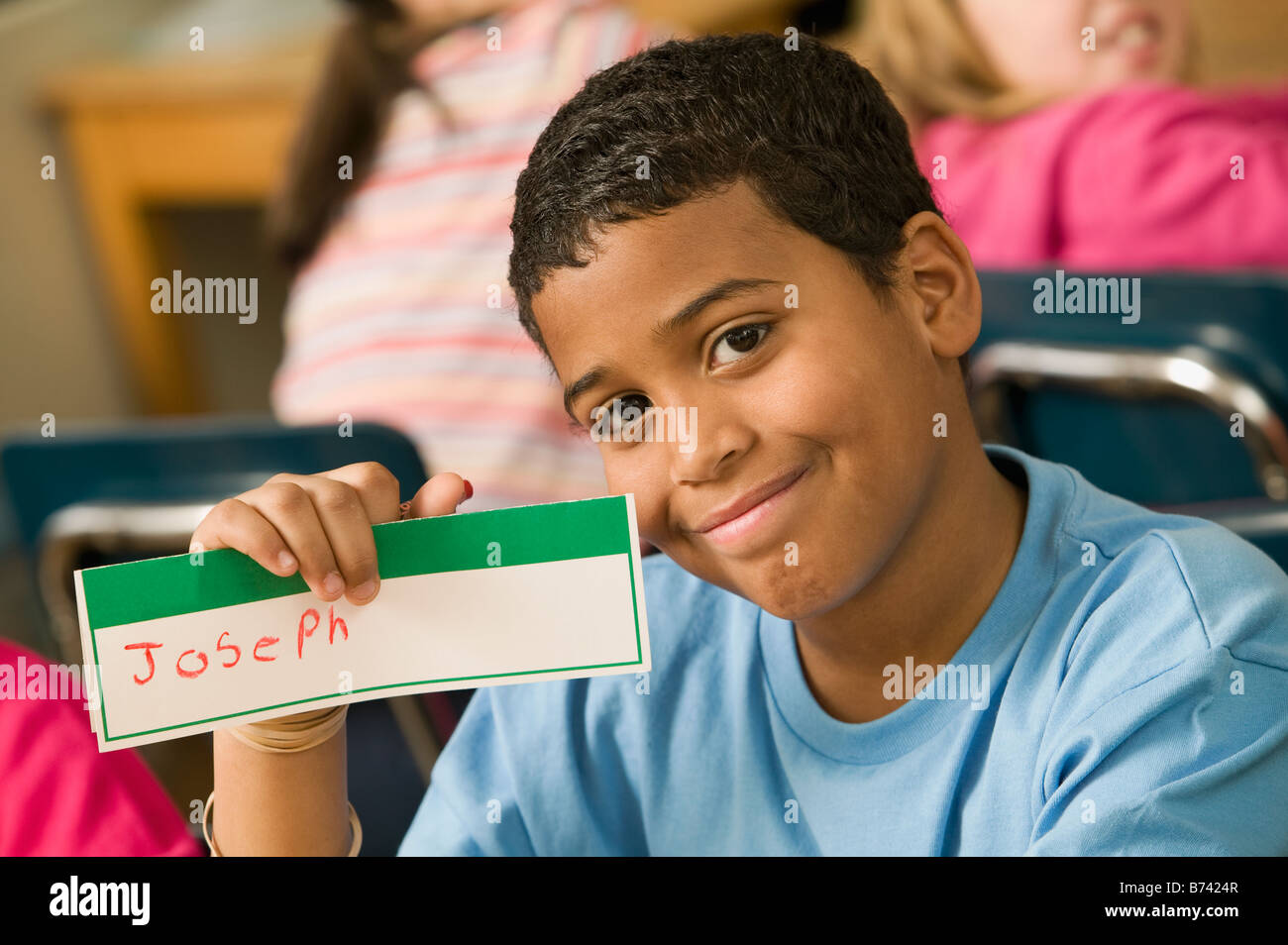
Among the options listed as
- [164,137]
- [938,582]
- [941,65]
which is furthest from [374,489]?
[164,137]

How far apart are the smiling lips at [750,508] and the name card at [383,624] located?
0.07 metres

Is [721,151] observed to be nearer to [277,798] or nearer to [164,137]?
[277,798]

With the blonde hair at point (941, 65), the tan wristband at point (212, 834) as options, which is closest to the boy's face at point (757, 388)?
the tan wristband at point (212, 834)

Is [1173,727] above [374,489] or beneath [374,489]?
beneath

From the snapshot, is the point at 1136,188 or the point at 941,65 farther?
the point at 941,65

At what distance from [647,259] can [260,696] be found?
0.22m

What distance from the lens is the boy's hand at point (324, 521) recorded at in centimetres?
54

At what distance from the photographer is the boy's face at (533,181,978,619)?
0.56 m

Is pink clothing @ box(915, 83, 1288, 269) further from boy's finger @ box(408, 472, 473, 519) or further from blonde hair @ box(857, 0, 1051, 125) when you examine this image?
boy's finger @ box(408, 472, 473, 519)

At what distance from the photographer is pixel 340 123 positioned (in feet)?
4.87

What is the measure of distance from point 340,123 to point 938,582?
1039 mm

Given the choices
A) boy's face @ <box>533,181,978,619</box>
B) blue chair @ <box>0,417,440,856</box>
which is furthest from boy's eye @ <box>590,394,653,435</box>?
blue chair @ <box>0,417,440,856</box>
